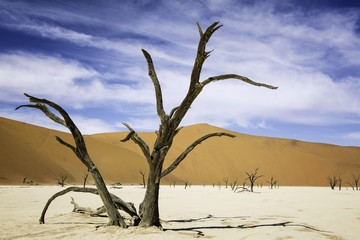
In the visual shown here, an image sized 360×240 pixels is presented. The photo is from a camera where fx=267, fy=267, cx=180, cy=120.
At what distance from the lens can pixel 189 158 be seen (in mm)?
74438

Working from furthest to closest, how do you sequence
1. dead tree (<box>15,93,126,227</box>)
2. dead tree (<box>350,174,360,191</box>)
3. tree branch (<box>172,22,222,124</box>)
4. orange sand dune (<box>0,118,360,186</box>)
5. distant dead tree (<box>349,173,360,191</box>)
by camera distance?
orange sand dune (<box>0,118,360,186</box>)
distant dead tree (<box>349,173,360,191</box>)
dead tree (<box>350,174,360,191</box>)
dead tree (<box>15,93,126,227</box>)
tree branch (<box>172,22,222,124</box>)

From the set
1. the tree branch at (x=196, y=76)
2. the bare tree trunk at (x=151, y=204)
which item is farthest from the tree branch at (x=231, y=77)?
the bare tree trunk at (x=151, y=204)

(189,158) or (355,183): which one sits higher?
(189,158)

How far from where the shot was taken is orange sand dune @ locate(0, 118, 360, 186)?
1554 inches

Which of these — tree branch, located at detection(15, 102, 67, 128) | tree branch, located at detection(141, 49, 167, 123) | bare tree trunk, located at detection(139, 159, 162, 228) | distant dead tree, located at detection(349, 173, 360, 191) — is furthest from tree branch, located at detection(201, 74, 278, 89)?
distant dead tree, located at detection(349, 173, 360, 191)

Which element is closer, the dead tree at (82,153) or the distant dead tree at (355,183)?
the dead tree at (82,153)

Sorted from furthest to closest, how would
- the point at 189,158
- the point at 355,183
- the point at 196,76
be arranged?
the point at 189,158, the point at 355,183, the point at 196,76

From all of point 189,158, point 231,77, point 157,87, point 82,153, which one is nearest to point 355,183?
point 189,158

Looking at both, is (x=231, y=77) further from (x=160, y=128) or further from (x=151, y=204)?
(x=151, y=204)

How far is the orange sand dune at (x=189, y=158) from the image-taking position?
39469 millimetres

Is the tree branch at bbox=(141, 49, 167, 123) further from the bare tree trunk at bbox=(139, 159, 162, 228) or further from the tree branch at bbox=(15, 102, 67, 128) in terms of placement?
the tree branch at bbox=(15, 102, 67, 128)

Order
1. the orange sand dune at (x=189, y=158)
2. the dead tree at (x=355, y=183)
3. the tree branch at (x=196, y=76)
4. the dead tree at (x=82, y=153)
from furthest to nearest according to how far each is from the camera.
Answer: the orange sand dune at (x=189, y=158), the dead tree at (x=355, y=183), the dead tree at (x=82, y=153), the tree branch at (x=196, y=76)

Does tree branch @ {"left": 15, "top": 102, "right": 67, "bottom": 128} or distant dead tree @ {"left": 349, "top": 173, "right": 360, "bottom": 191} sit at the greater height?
tree branch @ {"left": 15, "top": 102, "right": 67, "bottom": 128}

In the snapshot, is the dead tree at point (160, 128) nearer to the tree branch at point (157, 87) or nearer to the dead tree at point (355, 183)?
the tree branch at point (157, 87)
